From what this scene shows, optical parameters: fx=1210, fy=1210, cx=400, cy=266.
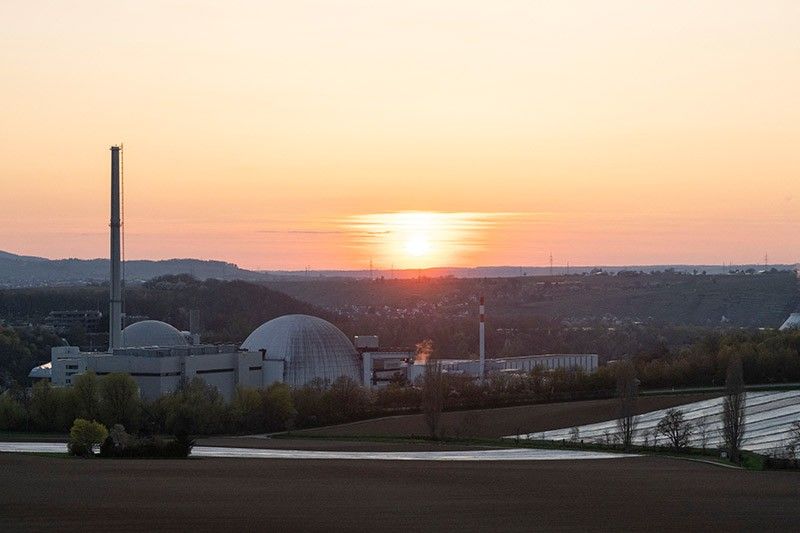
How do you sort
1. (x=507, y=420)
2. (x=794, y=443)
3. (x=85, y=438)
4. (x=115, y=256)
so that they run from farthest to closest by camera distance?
(x=115, y=256), (x=507, y=420), (x=794, y=443), (x=85, y=438)

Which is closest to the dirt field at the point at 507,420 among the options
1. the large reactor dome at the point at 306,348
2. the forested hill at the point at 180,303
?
the large reactor dome at the point at 306,348

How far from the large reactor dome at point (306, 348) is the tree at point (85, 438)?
3901 cm

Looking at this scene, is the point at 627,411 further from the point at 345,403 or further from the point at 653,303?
the point at 653,303

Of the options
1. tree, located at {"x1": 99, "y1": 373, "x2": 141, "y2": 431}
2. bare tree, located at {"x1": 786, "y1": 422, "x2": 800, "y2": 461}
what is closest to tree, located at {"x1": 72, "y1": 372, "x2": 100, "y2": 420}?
tree, located at {"x1": 99, "y1": 373, "x2": 141, "y2": 431}

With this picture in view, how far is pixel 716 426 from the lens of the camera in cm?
4841

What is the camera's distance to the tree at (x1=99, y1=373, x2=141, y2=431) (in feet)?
173

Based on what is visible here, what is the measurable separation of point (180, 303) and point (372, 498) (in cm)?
12798

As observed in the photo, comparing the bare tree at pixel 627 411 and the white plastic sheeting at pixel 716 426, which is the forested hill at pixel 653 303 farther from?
the bare tree at pixel 627 411

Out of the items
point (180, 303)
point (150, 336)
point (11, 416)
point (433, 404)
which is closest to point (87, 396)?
point (11, 416)

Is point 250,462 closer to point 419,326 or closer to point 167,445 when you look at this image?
point 167,445

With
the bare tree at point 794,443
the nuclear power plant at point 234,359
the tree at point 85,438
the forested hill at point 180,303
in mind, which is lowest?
the bare tree at point 794,443

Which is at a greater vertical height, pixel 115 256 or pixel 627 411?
pixel 115 256

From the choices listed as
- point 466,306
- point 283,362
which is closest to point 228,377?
point 283,362

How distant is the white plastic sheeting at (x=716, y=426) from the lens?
4275 centimetres
